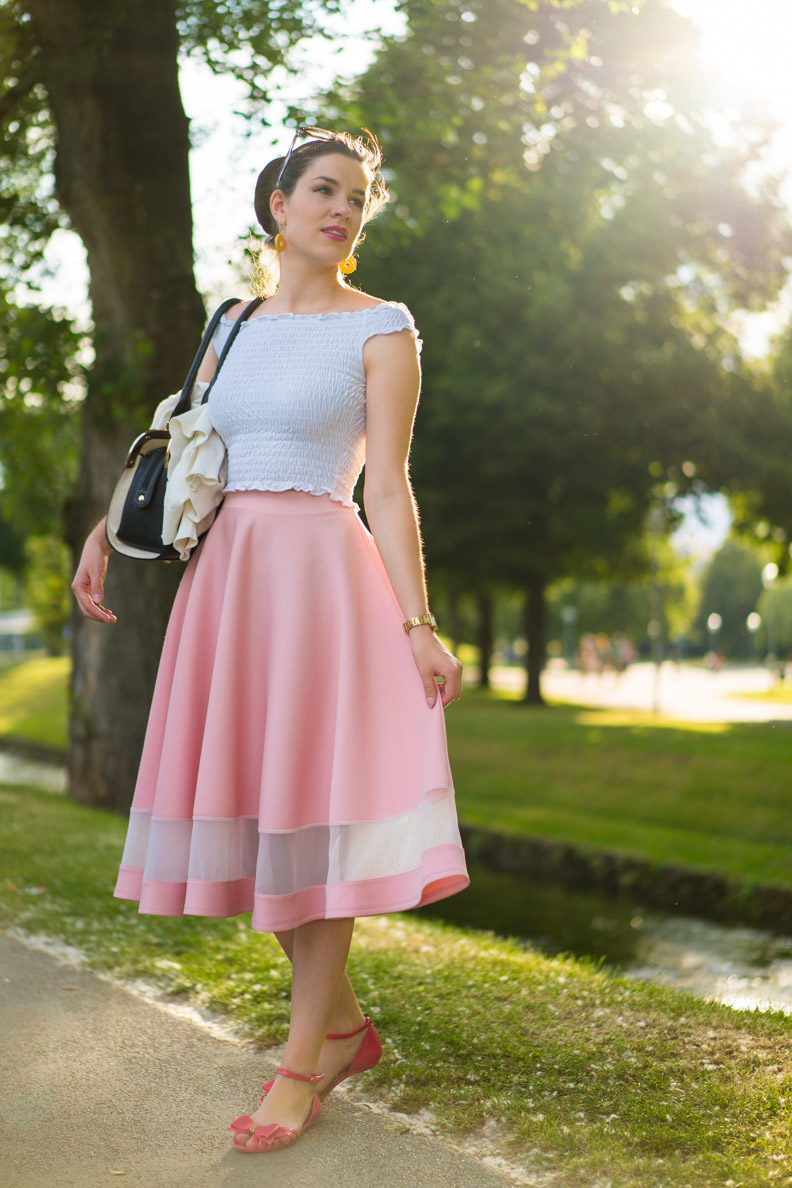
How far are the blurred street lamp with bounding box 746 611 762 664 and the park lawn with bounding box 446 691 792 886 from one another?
1931 inches

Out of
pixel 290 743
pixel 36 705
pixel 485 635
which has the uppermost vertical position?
pixel 290 743

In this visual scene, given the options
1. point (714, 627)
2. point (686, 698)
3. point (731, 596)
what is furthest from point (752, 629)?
point (686, 698)

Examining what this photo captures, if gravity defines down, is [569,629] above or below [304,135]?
below

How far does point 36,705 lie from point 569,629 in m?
54.3

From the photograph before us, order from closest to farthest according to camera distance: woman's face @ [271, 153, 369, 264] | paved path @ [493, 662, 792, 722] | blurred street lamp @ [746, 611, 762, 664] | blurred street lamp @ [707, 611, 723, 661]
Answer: woman's face @ [271, 153, 369, 264], paved path @ [493, 662, 792, 722], blurred street lamp @ [746, 611, 762, 664], blurred street lamp @ [707, 611, 723, 661]

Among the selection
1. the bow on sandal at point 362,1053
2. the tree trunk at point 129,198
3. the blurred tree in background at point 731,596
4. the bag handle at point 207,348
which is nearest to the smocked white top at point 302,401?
the bag handle at point 207,348

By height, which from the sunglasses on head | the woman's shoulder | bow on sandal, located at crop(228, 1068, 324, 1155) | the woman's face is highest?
the sunglasses on head

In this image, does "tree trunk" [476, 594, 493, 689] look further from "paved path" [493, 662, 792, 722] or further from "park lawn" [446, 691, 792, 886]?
"park lawn" [446, 691, 792, 886]

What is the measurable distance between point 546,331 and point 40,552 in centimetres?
2398

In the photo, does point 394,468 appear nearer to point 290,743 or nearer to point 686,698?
point 290,743

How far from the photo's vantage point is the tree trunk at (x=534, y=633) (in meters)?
27.6

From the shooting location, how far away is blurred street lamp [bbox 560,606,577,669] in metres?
71.7

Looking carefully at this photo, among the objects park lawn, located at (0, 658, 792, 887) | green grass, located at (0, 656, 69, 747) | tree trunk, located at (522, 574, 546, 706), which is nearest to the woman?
park lawn, located at (0, 658, 792, 887)

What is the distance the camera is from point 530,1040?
3.59 m
